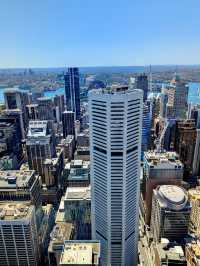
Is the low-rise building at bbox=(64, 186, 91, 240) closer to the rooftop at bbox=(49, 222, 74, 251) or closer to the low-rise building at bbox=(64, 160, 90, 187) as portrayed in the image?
the rooftop at bbox=(49, 222, 74, 251)

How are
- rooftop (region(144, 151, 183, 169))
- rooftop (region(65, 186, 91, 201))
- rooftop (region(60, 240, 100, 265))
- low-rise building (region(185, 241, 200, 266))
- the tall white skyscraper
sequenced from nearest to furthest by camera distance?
rooftop (region(60, 240, 100, 265)) → the tall white skyscraper → low-rise building (region(185, 241, 200, 266)) → rooftop (region(65, 186, 91, 201)) → rooftop (region(144, 151, 183, 169))

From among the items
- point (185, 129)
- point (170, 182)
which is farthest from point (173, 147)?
point (170, 182)

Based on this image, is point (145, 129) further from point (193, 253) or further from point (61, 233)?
point (61, 233)

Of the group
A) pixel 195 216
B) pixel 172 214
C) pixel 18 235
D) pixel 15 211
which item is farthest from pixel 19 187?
pixel 195 216

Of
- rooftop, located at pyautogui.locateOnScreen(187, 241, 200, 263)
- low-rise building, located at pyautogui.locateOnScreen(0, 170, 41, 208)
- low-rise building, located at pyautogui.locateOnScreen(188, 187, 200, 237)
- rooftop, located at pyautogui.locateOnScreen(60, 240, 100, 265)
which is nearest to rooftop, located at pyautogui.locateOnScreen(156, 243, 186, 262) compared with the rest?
rooftop, located at pyautogui.locateOnScreen(187, 241, 200, 263)

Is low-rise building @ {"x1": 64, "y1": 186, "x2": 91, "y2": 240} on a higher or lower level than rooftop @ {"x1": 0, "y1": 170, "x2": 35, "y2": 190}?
lower

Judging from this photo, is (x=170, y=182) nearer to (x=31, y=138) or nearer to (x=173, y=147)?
(x=173, y=147)
